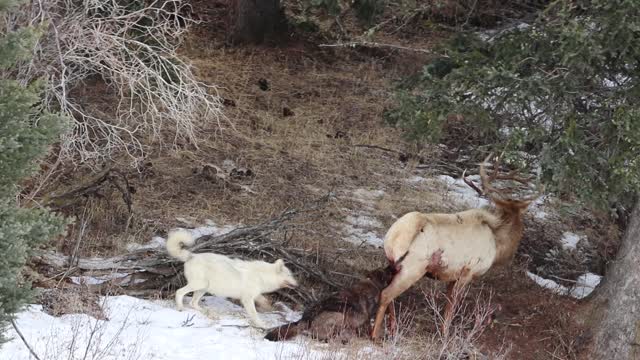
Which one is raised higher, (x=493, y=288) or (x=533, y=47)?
(x=533, y=47)

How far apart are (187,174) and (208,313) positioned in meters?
4.85

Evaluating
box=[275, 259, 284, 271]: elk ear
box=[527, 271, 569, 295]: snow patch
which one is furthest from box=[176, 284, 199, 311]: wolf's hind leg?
box=[527, 271, 569, 295]: snow patch

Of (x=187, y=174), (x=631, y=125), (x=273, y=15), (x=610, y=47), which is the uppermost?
(x=610, y=47)

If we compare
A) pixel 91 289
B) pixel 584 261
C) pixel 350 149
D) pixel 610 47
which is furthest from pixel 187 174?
pixel 610 47

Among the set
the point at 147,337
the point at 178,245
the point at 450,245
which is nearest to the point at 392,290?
the point at 450,245

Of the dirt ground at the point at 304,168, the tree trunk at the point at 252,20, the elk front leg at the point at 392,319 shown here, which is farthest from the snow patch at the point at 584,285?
the tree trunk at the point at 252,20

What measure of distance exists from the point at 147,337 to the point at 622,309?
4385mm

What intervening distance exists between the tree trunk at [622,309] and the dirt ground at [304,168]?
265 mm

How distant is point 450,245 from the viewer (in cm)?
863

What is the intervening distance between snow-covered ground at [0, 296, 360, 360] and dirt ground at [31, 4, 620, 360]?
5.08 feet

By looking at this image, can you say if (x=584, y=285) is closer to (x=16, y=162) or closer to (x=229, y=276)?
(x=229, y=276)

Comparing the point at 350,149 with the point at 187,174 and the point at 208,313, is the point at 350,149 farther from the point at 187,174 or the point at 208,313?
the point at 208,313

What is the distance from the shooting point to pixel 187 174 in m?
13.3

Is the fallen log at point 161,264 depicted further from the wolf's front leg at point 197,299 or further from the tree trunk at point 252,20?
the tree trunk at point 252,20
